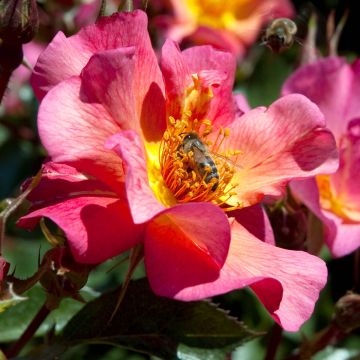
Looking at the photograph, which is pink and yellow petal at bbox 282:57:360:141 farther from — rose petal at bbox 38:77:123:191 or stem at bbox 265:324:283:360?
rose petal at bbox 38:77:123:191

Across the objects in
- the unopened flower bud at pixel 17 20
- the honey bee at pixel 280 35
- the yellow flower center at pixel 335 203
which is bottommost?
the yellow flower center at pixel 335 203

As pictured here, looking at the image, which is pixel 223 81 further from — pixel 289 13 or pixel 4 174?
pixel 289 13

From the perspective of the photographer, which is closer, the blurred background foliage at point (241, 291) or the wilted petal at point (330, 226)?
the wilted petal at point (330, 226)

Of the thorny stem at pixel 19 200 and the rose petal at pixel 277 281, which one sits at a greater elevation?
the thorny stem at pixel 19 200

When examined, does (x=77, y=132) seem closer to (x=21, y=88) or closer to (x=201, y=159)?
(x=201, y=159)

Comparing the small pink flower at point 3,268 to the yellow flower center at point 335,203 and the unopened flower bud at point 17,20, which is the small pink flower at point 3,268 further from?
the yellow flower center at point 335,203

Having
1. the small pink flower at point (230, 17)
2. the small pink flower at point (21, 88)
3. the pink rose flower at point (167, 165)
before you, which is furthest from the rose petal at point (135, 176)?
the small pink flower at point (230, 17)

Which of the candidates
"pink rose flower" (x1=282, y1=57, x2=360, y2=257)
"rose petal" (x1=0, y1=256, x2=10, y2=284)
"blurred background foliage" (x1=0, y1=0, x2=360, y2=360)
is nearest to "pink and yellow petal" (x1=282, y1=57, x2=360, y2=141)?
"pink rose flower" (x1=282, y1=57, x2=360, y2=257)
